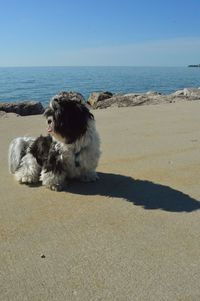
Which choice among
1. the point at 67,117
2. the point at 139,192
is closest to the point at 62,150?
the point at 67,117

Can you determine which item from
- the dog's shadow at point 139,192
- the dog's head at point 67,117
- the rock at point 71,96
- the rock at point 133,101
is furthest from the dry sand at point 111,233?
the rock at point 133,101

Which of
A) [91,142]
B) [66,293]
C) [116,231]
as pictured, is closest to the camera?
[66,293]

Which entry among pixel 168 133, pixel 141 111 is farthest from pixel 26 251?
pixel 141 111

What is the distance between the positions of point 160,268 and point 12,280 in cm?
115

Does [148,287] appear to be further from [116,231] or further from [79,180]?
[79,180]

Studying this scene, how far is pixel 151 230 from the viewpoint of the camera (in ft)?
13.6

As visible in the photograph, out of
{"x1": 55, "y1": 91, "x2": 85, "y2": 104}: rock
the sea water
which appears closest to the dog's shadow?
{"x1": 55, "y1": 91, "x2": 85, "y2": 104}: rock

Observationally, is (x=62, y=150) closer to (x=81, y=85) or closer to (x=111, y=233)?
(x=111, y=233)

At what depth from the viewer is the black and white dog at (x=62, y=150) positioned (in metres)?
5.07

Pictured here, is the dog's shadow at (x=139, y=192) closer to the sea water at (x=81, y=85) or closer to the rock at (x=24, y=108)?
the rock at (x=24, y=108)

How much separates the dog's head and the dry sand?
2.39 ft

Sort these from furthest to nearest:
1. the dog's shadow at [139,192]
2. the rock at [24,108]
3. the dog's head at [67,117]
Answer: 1. the rock at [24,108]
2. the dog's head at [67,117]
3. the dog's shadow at [139,192]

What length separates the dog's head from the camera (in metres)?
5.02

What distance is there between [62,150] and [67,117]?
18.4 inches
